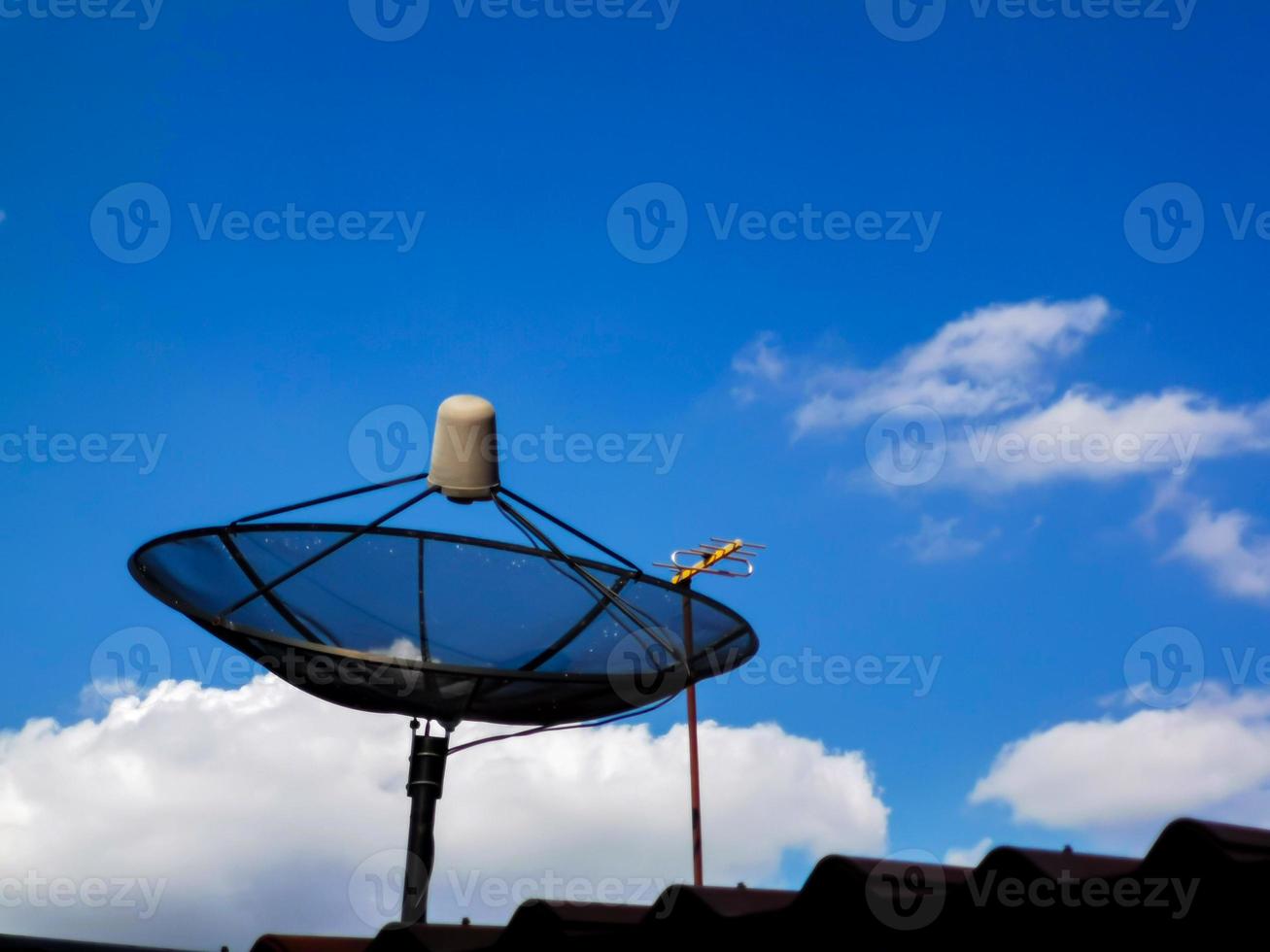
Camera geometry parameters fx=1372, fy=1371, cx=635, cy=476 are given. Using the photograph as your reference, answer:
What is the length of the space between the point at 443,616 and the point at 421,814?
2.07 meters

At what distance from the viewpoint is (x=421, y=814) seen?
304 inches

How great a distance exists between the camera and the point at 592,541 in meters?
9.36

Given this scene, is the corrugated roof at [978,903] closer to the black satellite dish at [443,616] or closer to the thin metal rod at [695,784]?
the black satellite dish at [443,616]

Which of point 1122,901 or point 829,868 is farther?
point 829,868

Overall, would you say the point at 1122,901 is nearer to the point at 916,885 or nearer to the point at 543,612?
the point at 916,885

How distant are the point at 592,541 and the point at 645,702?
3.80 feet

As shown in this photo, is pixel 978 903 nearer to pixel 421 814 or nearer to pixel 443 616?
pixel 421 814

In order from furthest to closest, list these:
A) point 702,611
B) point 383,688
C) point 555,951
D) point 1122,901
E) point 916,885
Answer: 1. point 702,611
2. point 383,688
3. point 555,951
4. point 916,885
5. point 1122,901

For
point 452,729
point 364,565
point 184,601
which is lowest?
point 452,729

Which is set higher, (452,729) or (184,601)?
(184,601)

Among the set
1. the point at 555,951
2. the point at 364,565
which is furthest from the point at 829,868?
the point at 364,565

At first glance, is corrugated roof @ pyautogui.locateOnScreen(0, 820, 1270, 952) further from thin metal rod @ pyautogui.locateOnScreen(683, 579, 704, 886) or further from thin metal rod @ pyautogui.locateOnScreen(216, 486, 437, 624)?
thin metal rod @ pyautogui.locateOnScreen(683, 579, 704, 886)

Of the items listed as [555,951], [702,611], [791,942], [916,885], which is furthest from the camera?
[702,611]

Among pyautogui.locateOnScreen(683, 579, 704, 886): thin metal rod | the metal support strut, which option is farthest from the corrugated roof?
pyautogui.locateOnScreen(683, 579, 704, 886): thin metal rod
